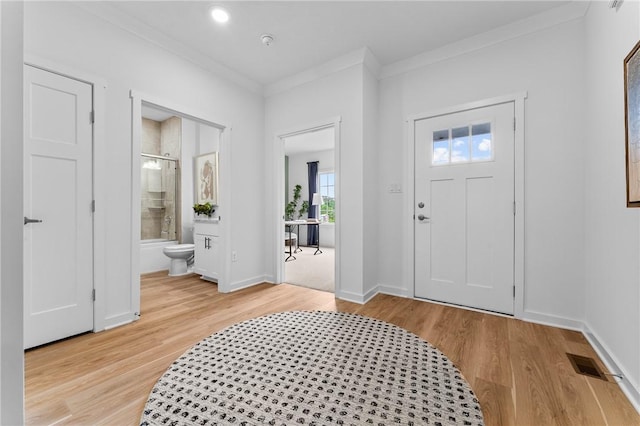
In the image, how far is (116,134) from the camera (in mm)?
2357

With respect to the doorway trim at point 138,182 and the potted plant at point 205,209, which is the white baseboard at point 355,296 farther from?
the potted plant at point 205,209

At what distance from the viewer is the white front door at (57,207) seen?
194cm

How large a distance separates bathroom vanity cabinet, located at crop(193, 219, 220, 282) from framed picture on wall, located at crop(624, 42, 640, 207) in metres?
3.60

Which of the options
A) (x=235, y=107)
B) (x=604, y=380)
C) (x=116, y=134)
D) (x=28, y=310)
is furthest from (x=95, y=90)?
(x=604, y=380)

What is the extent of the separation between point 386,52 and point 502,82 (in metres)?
1.17

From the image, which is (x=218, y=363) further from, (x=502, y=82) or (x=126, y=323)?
(x=502, y=82)

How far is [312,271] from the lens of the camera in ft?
14.4

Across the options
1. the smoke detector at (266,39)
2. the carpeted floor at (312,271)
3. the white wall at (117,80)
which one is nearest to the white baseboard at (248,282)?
the carpeted floor at (312,271)

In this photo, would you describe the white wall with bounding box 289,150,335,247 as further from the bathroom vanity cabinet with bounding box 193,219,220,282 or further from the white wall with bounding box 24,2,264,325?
the white wall with bounding box 24,2,264,325

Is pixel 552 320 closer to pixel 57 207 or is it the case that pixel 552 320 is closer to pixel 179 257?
pixel 57 207

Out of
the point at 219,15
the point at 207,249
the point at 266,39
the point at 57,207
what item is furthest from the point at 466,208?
the point at 57,207

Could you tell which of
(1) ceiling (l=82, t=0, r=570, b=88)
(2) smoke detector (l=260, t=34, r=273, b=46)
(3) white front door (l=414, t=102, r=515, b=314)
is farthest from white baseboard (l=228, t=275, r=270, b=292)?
(2) smoke detector (l=260, t=34, r=273, b=46)

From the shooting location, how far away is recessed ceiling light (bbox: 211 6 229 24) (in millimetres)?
2329

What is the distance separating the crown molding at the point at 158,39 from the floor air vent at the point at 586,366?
401 centimetres
